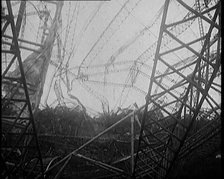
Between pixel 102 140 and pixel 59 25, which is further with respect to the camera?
pixel 102 140

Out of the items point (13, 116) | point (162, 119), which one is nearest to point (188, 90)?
point (162, 119)

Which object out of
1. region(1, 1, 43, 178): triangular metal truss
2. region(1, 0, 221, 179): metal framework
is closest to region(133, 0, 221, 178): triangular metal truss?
region(1, 0, 221, 179): metal framework

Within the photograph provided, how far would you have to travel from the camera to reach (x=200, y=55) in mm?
5227

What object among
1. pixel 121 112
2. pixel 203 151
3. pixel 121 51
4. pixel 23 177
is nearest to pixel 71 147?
pixel 23 177

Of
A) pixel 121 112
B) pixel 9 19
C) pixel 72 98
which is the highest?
pixel 72 98

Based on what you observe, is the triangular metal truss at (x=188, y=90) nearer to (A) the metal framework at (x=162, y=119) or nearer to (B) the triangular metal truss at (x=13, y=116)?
(A) the metal framework at (x=162, y=119)

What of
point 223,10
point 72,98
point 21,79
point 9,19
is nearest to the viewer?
point 223,10

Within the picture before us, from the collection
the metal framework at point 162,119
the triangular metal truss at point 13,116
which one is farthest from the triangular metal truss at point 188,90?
the triangular metal truss at point 13,116

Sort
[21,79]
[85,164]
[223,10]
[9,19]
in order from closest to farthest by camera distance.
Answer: [223,10] → [9,19] → [21,79] → [85,164]

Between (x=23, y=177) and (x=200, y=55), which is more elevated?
→ (x=200, y=55)

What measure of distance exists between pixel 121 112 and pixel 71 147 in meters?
4.07

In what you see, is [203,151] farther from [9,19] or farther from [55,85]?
[9,19]

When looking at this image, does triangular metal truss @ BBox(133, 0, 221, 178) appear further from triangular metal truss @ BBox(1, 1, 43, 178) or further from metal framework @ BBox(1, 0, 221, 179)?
triangular metal truss @ BBox(1, 1, 43, 178)

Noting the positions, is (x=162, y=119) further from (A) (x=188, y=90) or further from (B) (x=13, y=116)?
(B) (x=13, y=116)
